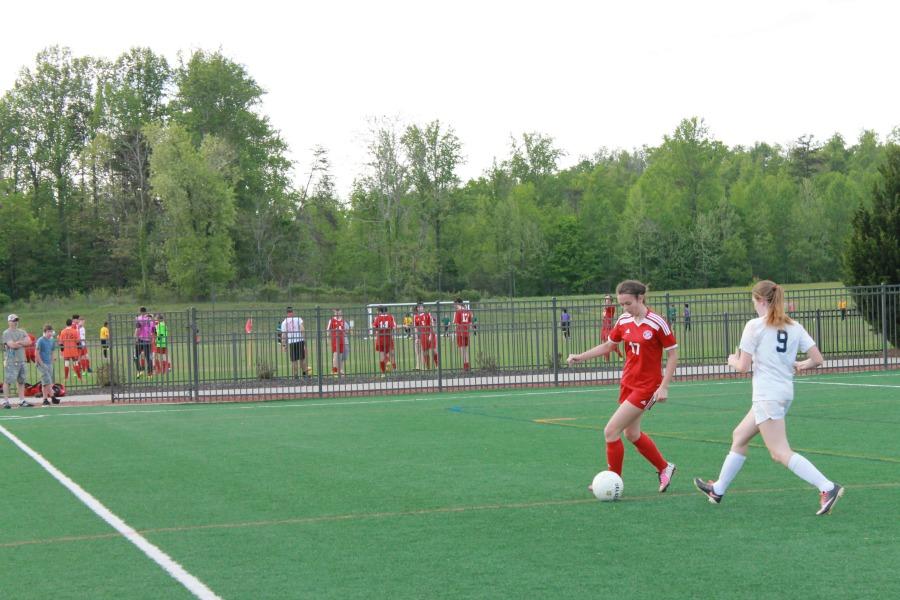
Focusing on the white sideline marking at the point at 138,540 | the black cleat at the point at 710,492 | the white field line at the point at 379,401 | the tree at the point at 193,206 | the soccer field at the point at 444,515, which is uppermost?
the tree at the point at 193,206

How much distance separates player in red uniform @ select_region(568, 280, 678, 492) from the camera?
880 cm

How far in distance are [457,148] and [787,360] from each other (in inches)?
2765

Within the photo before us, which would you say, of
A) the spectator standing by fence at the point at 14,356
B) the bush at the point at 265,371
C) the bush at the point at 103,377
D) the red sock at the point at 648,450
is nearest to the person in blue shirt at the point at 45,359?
the spectator standing by fence at the point at 14,356

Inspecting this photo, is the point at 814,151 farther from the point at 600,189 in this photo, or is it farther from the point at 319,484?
the point at 319,484

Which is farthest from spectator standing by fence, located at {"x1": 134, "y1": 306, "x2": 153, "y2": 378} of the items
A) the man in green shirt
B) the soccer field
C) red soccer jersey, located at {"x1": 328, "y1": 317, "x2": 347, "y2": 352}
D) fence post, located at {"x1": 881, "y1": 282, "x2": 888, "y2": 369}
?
fence post, located at {"x1": 881, "y1": 282, "x2": 888, "y2": 369}

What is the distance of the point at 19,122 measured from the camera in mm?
78750

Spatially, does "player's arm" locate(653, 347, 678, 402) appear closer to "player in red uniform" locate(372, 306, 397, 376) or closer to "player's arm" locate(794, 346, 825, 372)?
"player's arm" locate(794, 346, 825, 372)

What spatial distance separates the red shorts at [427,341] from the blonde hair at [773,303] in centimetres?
1770

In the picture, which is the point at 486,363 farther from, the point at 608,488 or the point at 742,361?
the point at 742,361

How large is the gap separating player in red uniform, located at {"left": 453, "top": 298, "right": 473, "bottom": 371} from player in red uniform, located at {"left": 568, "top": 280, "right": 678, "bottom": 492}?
50.9ft

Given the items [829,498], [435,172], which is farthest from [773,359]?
[435,172]

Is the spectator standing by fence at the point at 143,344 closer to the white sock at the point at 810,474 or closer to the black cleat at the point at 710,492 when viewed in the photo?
the black cleat at the point at 710,492

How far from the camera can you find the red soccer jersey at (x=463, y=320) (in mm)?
25109

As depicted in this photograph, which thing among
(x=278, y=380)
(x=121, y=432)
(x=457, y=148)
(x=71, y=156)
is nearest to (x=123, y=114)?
(x=71, y=156)
